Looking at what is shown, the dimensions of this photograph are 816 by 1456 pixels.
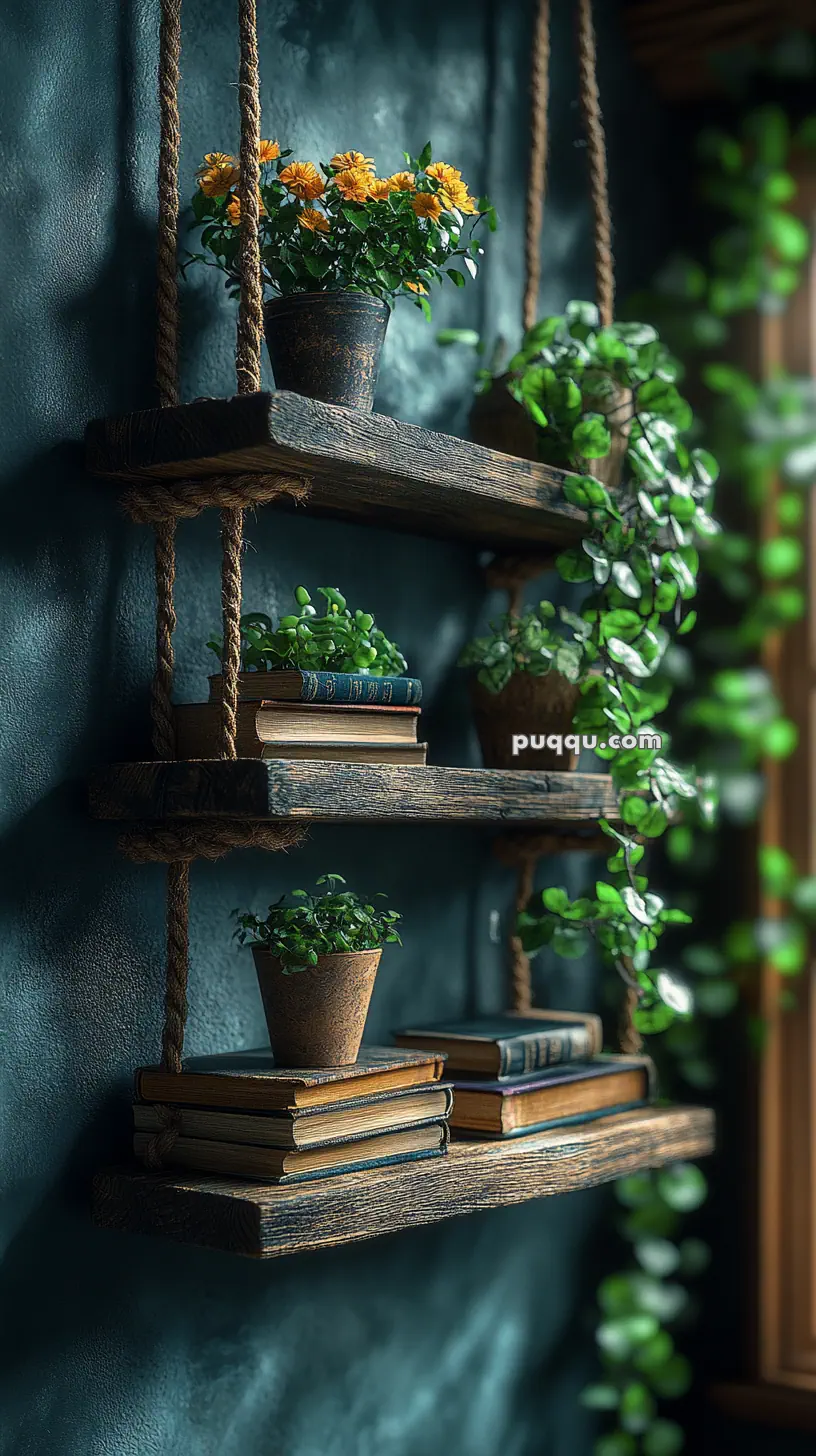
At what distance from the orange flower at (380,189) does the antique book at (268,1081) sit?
85 centimetres

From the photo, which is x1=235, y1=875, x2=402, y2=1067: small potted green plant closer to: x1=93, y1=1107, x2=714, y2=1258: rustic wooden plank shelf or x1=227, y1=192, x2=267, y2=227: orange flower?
x1=93, y1=1107, x2=714, y2=1258: rustic wooden plank shelf

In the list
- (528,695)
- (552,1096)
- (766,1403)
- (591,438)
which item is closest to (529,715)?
(528,695)

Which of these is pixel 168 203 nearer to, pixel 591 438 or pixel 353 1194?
pixel 591 438

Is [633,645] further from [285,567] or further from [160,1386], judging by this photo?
[160,1386]

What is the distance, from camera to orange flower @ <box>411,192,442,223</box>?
154cm

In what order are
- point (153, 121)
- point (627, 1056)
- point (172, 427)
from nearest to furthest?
1. point (172, 427)
2. point (153, 121)
3. point (627, 1056)

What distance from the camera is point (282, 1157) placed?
143 centimetres

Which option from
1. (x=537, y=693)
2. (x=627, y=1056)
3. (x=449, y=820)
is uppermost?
(x=537, y=693)

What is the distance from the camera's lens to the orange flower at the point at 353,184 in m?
1.52

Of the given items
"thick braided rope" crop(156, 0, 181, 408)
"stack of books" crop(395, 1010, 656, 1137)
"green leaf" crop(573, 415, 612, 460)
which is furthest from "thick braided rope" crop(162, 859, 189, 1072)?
"green leaf" crop(573, 415, 612, 460)

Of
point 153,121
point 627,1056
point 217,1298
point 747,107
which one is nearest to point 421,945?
point 627,1056

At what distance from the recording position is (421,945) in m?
1.96

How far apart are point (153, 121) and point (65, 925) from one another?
0.81 metres

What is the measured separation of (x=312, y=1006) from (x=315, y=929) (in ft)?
0.24
